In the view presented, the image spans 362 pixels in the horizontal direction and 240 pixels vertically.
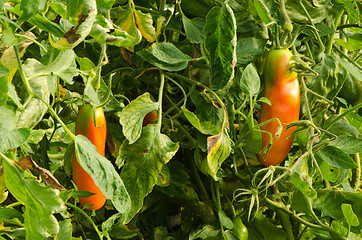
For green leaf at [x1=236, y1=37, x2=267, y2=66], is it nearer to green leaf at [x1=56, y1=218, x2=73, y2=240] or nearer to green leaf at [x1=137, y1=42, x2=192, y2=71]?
green leaf at [x1=137, y1=42, x2=192, y2=71]

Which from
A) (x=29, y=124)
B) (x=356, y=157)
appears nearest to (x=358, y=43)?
A: (x=356, y=157)

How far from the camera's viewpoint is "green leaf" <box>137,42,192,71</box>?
0.62 metres

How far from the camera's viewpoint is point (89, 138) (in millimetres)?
593

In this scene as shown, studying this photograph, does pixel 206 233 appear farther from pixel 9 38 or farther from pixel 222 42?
pixel 9 38

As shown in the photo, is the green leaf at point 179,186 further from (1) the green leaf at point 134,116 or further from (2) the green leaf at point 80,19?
(2) the green leaf at point 80,19

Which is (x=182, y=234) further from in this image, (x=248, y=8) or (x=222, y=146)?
(x=248, y=8)

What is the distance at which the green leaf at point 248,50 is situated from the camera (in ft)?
2.13

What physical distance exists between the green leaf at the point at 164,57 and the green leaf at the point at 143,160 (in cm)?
9

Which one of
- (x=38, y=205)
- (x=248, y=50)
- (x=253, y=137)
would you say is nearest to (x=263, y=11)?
(x=248, y=50)

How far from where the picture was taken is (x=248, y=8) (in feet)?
2.20

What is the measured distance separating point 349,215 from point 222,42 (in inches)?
12.0

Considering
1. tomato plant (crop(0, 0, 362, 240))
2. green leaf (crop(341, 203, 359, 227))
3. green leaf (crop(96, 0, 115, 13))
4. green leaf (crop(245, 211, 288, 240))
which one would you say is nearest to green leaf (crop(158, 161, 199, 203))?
tomato plant (crop(0, 0, 362, 240))

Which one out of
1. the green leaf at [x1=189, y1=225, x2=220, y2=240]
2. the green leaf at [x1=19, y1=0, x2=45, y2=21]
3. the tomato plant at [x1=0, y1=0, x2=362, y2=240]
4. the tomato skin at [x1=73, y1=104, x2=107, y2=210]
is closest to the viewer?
the green leaf at [x1=19, y1=0, x2=45, y2=21]

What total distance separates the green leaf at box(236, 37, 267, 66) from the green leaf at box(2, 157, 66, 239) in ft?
1.12
